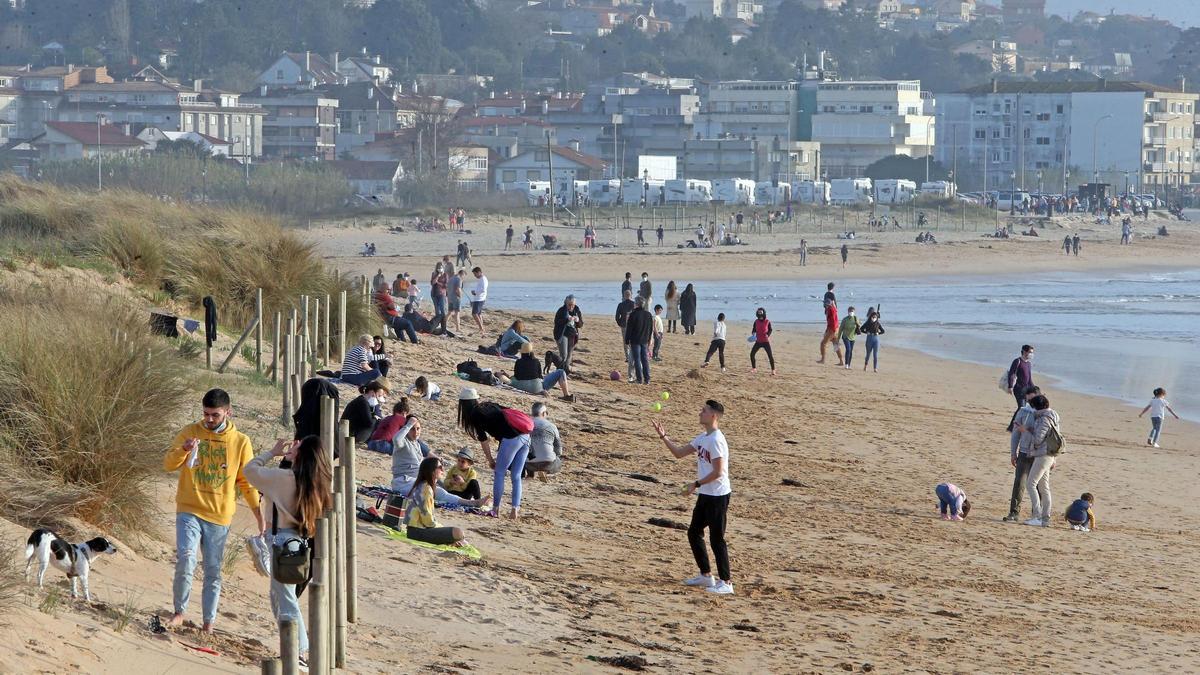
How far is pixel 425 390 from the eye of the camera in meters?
14.9

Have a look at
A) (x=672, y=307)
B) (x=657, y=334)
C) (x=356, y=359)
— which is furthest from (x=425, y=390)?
(x=672, y=307)

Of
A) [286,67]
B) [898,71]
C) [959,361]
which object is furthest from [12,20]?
[959,361]

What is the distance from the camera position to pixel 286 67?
13738 cm

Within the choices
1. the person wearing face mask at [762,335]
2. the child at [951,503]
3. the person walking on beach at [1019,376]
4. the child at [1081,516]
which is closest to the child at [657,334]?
the person wearing face mask at [762,335]

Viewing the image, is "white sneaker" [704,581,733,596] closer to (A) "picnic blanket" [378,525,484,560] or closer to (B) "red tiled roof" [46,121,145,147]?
(A) "picnic blanket" [378,525,484,560]

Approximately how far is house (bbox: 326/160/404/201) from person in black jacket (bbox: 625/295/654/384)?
67.6 m

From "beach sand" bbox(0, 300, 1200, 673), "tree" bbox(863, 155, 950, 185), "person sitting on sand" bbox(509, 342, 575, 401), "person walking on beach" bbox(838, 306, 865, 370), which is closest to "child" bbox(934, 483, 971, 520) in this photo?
"beach sand" bbox(0, 300, 1200, 673)

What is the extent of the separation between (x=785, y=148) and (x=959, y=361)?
282ft

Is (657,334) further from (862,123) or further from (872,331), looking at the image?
(862,123)

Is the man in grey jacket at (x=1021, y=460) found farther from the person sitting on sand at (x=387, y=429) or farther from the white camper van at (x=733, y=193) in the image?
the white camper van at (x=733, y=193)

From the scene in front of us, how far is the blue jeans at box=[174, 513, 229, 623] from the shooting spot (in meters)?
6.96

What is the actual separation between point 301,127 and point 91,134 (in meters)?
25.0

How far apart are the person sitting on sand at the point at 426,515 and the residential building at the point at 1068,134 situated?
109 meters

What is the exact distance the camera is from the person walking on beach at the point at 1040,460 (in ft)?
42.0
